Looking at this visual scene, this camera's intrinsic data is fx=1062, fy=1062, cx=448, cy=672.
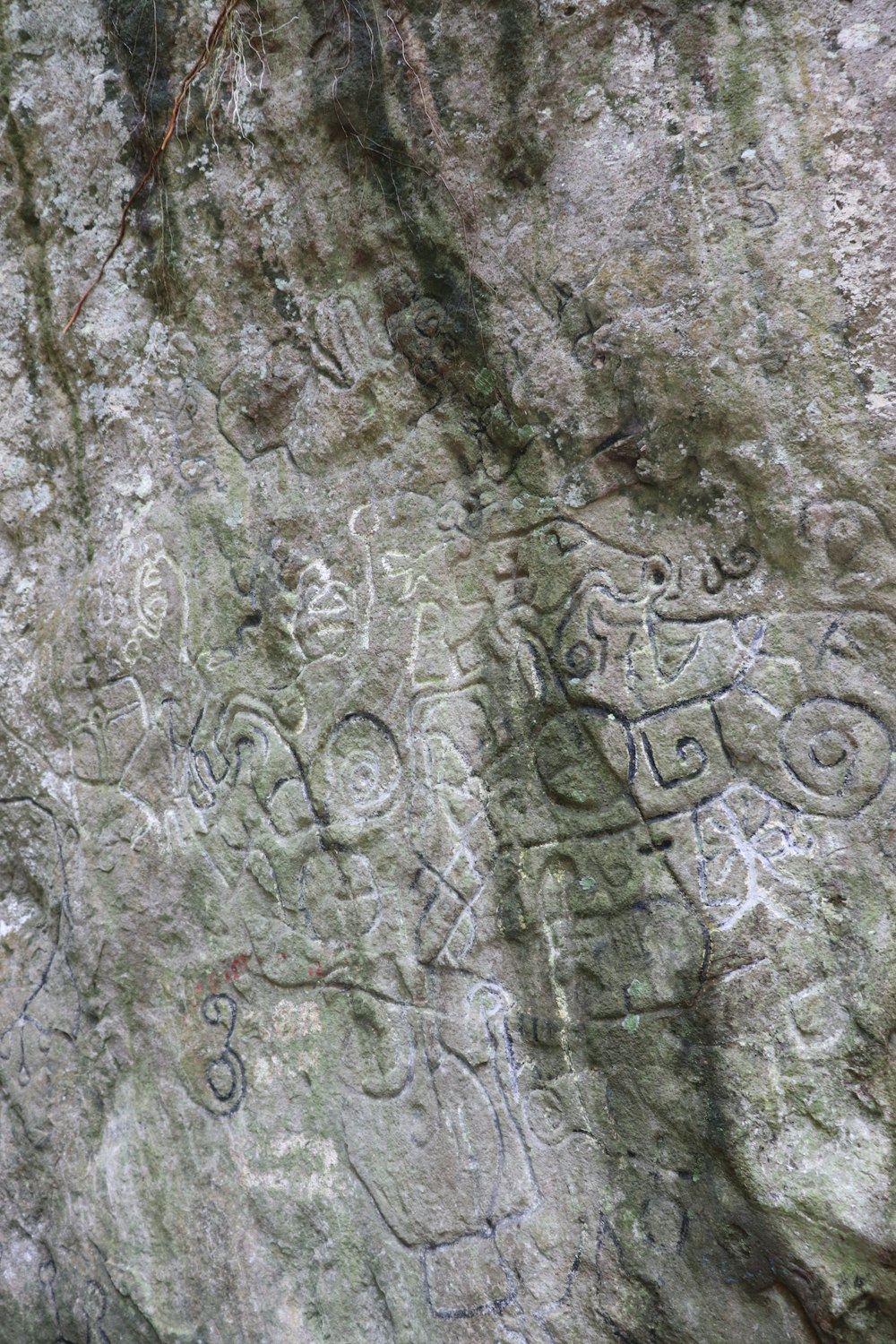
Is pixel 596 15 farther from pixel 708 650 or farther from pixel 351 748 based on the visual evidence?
pixel 351 748

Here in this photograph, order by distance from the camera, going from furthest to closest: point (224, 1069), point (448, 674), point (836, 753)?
point (224, 1069)
point (448, 674)
point (836, 753)

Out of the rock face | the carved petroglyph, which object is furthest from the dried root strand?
the carved petroglyph

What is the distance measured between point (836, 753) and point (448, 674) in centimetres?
82

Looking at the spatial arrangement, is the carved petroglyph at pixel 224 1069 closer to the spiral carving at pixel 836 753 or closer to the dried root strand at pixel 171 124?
the spiral carving at pixel 836 753

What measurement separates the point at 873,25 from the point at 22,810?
8.63 feet

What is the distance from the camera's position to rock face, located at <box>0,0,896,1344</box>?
77.5 inches

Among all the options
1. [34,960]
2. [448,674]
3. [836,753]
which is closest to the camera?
[836,753]

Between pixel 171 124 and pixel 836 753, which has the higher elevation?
pixel 171 124

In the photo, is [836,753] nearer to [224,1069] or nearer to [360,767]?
[360,767]

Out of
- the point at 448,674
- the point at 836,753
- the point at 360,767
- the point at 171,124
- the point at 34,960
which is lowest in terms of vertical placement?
the point at 836,753

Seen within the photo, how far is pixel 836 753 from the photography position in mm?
1965

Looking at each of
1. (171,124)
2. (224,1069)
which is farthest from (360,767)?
(171,124)

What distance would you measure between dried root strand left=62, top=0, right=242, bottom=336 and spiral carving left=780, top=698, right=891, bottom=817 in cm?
202

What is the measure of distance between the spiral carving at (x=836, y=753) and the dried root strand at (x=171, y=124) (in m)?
2.02
